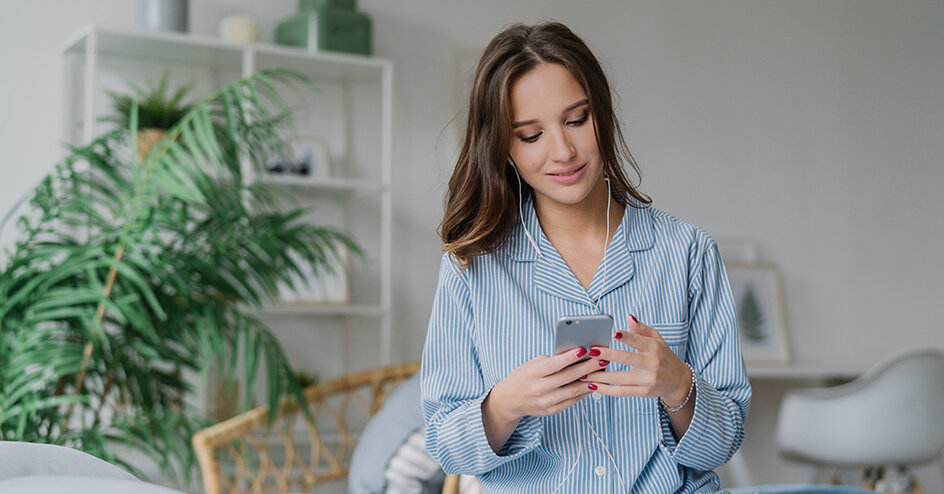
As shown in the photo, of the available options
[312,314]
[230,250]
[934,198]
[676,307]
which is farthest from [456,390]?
[934,198]

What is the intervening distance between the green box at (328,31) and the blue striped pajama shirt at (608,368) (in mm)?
2125

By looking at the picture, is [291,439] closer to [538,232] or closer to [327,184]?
[327,184]

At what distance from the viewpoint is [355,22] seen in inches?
134

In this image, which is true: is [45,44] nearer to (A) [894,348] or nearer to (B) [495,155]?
(B) [495,155]

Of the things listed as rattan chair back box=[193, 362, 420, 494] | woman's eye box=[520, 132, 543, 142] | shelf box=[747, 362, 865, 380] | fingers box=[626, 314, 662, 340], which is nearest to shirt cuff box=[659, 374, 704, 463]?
fingers box=[626, 314, 662, 340]

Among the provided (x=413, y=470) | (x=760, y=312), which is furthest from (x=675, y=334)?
A: (x=760, y=312)

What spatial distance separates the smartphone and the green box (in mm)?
2408

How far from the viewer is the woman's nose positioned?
4.16ft

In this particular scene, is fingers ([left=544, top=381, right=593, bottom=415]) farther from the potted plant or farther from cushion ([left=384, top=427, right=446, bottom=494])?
the potted plant

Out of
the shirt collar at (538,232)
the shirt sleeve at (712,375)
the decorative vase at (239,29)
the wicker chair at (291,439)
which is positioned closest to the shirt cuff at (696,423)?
the shirt sleeve at (712,375)

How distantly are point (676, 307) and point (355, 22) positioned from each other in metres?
2.35

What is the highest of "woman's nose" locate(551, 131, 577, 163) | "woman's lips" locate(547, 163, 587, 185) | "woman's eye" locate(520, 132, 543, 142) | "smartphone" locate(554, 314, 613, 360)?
"woman's eye" locate(520, 132, 543, 142)

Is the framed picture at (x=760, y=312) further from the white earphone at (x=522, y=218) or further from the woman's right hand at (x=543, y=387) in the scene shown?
the woman's right hand at (x=543, y=387)

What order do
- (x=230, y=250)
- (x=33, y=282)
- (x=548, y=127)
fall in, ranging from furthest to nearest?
(x=230, y=250) < (x=33, y=282) < (x=548, y=127)
